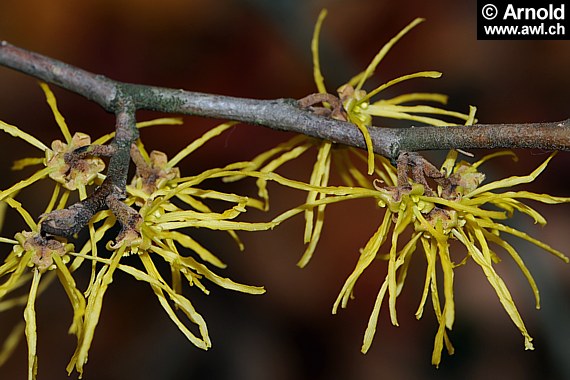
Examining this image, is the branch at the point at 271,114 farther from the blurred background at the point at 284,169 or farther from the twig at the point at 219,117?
the blurred background at the point at 284,169

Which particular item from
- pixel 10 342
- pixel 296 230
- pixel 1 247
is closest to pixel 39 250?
pixel 10 342

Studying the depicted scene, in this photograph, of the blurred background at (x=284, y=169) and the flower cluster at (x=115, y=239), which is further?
the blurred background at (x=284, y=169)

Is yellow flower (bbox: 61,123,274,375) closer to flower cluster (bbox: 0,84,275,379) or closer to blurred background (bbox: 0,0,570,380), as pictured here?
flower cluster (bbox: 0,84,275,379)

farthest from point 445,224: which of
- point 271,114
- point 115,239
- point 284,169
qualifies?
point 284,169

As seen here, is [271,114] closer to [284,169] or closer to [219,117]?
[219,117]

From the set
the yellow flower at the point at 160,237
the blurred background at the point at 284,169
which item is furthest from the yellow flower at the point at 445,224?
the blurred background at the point at 284,169
